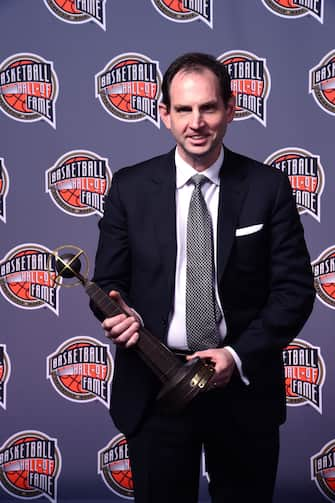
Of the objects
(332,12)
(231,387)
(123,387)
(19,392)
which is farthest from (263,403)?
(332,12)

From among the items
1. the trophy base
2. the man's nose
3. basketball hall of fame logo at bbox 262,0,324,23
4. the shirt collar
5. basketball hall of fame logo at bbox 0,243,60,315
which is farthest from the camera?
basketball hall of fame logo at bbox 0,243,60,315

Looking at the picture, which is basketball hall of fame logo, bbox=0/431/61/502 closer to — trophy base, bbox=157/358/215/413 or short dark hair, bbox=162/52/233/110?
trophy base, bbox=157/358/215/413

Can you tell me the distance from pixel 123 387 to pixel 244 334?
321 millimetres

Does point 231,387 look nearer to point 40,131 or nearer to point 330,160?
point 330,160

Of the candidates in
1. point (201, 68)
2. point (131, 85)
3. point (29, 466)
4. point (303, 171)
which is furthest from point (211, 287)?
point (29, 466)

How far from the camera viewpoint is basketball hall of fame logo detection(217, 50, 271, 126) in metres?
2.46

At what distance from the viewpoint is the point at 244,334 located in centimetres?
149

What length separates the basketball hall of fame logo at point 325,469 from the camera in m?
2.61

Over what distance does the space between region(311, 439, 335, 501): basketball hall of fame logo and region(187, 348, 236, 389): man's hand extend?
133 cm

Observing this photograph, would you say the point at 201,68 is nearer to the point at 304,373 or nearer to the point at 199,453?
the point at 199,453

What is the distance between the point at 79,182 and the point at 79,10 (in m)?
0.62

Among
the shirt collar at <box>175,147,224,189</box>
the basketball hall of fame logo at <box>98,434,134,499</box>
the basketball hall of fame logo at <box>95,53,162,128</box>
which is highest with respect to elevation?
the basketball hall of fame logo at <box>95,53,162,128</box>

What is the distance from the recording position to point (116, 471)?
8.77 ft

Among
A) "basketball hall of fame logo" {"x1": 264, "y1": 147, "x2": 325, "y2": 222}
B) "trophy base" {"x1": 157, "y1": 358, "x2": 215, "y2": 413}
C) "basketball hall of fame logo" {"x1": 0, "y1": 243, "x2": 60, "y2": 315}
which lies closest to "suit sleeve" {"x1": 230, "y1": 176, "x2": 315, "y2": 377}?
"trophy base" {"x1": 157, "y1": 358, "x2": 215, "y2": 413}
